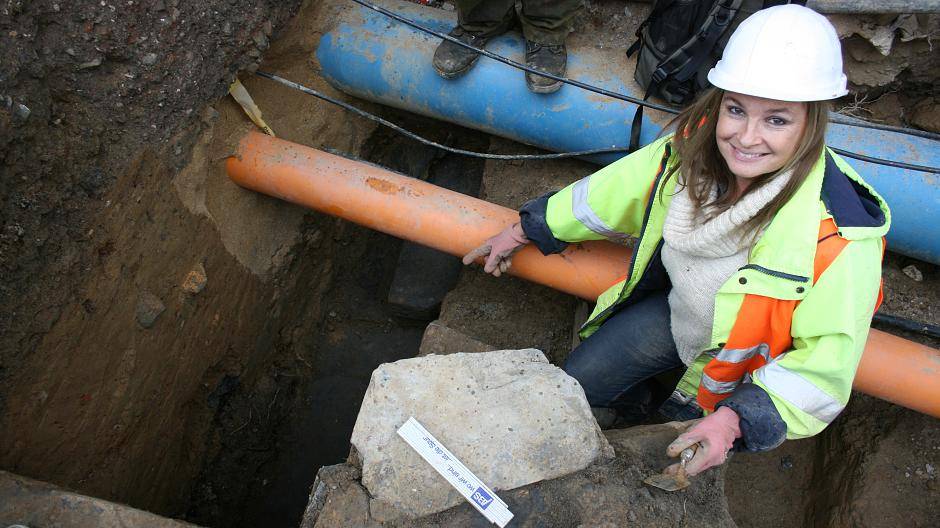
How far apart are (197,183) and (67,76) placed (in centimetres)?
62

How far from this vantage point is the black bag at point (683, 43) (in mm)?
2449

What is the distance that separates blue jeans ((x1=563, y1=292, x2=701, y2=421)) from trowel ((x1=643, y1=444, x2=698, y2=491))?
47cm

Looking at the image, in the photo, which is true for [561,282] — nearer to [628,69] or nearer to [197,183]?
[628,69]

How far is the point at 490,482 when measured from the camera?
1750 millimetres

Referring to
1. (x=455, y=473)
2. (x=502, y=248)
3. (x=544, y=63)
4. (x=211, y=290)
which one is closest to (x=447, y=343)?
(x=502, y=248)

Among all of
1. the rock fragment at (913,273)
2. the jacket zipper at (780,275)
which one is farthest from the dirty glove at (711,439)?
the rock fragment at (913,273)

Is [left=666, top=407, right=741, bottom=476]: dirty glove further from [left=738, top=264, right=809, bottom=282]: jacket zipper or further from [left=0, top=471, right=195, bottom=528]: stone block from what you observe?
[left=0, top=471, right=195, bottom=528]: stone block

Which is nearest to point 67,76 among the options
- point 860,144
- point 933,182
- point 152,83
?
point 152,83

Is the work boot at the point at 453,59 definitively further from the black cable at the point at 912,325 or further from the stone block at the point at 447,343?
the black cable at the point at 912,325

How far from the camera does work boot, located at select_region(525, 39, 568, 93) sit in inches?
111

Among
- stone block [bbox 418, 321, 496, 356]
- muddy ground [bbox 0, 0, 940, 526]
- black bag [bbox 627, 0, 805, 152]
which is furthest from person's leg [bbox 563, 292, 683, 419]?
black bag [bbox 627, 0, 805, 152]

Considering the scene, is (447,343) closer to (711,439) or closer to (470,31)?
(711,439)

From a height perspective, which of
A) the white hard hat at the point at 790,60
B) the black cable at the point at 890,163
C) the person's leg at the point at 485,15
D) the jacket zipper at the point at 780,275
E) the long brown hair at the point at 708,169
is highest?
the white hard hat at the point at 790,60

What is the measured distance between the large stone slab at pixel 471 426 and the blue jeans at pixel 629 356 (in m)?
0.39
